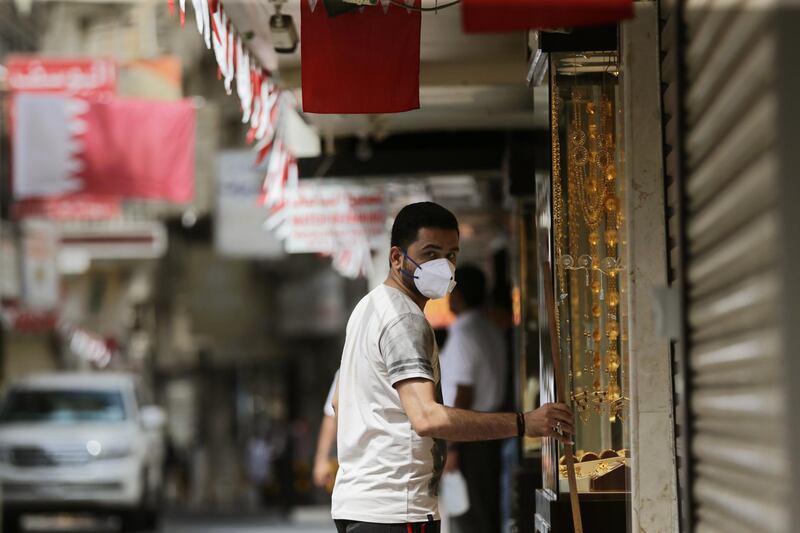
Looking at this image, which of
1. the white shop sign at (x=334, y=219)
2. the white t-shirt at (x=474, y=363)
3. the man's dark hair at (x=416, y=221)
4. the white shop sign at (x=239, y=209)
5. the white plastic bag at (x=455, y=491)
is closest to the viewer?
the man's dark hair at (x=416, y=221)

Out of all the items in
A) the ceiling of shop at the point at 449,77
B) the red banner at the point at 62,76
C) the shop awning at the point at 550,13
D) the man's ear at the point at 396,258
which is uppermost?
the red banner at the point at 62,76

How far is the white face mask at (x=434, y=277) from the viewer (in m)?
4.95

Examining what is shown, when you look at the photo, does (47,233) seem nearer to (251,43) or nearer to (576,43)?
(251,43)

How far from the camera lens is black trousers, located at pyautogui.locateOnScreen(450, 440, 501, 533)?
941 cm

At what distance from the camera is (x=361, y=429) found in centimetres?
481

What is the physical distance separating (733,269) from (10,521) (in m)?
16.4

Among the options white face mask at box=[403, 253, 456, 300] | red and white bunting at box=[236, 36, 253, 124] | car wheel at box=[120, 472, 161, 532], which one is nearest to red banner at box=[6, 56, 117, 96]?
car wheel at box=[120, 472, 161, 532]

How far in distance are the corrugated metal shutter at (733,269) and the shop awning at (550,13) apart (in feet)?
1.88

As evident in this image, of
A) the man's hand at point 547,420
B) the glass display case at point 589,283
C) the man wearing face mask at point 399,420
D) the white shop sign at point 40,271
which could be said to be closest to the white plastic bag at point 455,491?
the glass display case at point 589,283

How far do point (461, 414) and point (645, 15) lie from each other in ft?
5.36

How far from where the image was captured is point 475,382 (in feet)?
29.6

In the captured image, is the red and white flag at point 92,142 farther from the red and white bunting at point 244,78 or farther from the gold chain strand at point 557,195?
the gold chain strand at point 557,195

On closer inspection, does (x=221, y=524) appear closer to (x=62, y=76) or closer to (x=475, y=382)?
(x=62, y=76)

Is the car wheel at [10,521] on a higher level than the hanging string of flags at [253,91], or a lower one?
lower
